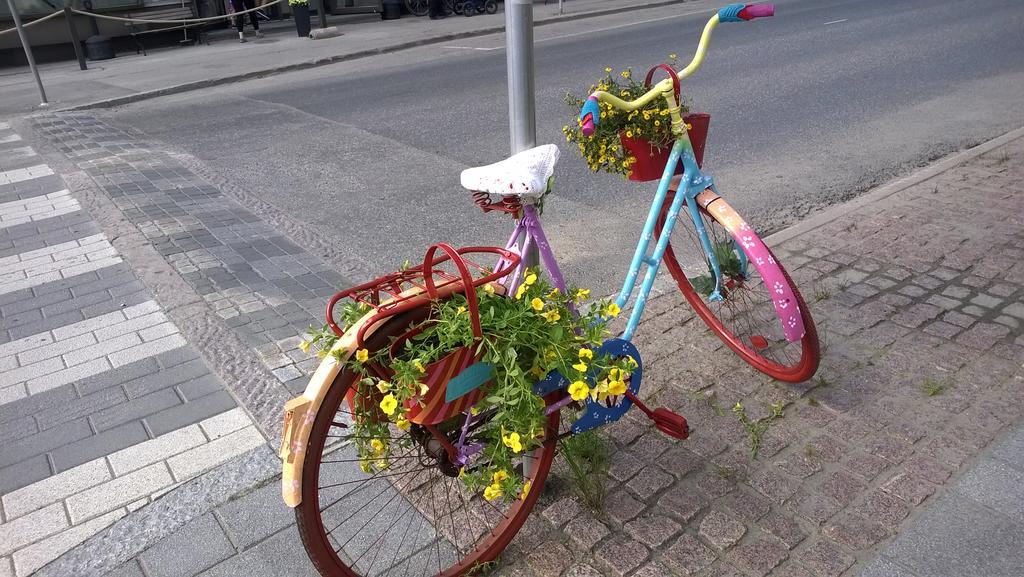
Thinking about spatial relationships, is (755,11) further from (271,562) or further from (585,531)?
(271,562)

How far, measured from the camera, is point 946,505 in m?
2.70

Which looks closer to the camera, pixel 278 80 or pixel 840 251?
pixel 840 251

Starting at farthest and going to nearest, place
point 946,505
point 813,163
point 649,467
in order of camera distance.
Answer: point 813,163, point 649,467, point 946,505

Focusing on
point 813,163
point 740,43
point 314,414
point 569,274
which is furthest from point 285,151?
point 740,43

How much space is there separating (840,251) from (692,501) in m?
2.66

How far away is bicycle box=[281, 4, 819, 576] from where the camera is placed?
2.20m

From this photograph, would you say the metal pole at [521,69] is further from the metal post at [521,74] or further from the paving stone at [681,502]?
the paving stone at [681,502]

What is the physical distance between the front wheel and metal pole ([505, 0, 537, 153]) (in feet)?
2.68

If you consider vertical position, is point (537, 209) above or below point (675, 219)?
above

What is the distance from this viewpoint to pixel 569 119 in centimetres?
844

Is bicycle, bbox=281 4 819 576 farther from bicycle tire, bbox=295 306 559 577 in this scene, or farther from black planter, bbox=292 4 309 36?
black planter, bbox=292 4 309 36

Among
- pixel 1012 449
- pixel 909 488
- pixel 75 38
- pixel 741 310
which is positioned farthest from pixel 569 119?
pixel 75 38

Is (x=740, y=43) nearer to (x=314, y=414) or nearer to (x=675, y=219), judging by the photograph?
(x=675, y=219)

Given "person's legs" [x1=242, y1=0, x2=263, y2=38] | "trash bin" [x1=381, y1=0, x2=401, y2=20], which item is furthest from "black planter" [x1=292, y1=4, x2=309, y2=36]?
"trash bin" [x1=381, y1=0, x2=401, y2=20]
